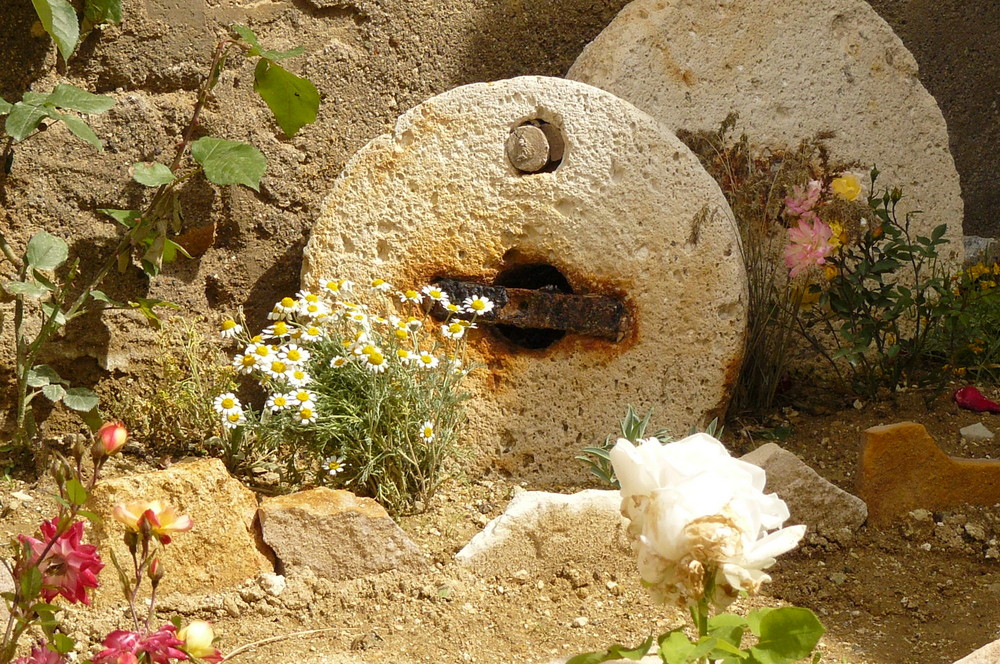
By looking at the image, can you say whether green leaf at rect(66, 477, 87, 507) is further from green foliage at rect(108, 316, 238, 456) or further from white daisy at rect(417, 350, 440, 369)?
green foliage at rect(108, 316, 238, 456)

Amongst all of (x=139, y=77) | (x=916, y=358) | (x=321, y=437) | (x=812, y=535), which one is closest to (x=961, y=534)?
(x=812, y=535)

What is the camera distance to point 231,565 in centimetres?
237

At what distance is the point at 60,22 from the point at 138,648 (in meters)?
2.02

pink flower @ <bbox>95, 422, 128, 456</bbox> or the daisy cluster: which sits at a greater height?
pink flower @ <bbox>95, 422, 128, 456</bbox>

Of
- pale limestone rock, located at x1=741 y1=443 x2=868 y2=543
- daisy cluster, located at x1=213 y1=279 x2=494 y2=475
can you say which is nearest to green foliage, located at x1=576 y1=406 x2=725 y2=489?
pale limestone rock, located at x1=741 y1=443 x2=868 y2=543

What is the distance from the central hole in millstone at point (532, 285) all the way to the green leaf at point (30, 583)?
2.17 m

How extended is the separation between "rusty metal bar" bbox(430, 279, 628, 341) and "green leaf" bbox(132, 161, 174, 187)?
2.63ft

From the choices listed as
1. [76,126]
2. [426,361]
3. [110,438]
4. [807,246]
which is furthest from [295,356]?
[110,438]

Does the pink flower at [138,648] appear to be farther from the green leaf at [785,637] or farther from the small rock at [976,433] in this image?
the small rock at [976,433]

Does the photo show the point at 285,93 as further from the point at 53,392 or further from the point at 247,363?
the point at 53,392

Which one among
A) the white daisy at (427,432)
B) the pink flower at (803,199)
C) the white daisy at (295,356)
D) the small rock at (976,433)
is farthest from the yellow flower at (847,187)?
the white daisy at (295,356)

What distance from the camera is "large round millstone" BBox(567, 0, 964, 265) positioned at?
3.49 metres

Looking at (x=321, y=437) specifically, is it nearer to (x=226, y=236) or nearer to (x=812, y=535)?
(x=226, y=236)

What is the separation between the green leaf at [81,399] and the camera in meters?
2.85
